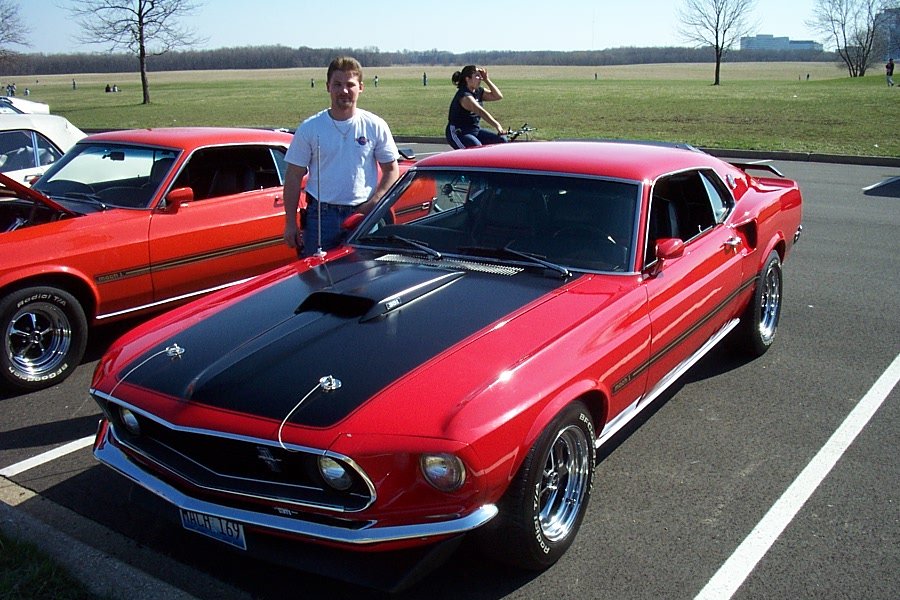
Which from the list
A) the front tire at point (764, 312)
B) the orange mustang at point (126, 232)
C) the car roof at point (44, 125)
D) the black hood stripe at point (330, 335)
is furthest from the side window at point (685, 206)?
the car roof at point (44, 125)

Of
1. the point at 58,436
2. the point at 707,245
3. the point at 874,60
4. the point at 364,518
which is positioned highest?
the point at 874,60

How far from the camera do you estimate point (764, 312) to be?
5852 mm

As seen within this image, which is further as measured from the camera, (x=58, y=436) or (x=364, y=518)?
(x=58, y=436)

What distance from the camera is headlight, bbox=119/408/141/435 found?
3332 millimetres

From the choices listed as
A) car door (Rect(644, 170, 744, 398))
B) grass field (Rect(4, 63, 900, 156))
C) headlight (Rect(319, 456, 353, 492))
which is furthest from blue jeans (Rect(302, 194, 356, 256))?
grass field (Rect(4, 63, 900, 156))

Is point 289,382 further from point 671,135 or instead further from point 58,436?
point 671,135

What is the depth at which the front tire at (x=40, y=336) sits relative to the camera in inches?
204

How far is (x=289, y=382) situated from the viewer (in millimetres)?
3111

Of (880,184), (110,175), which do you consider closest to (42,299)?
(110,175)

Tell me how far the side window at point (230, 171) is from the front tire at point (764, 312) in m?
3.81

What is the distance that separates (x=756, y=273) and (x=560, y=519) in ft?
8.90

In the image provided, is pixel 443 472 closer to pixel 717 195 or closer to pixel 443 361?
pixel 443 361

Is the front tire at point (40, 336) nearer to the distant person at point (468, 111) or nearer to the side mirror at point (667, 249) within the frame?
the side mirror at point (667, 249)

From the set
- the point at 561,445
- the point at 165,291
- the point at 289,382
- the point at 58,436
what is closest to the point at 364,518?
the point at 289,382
